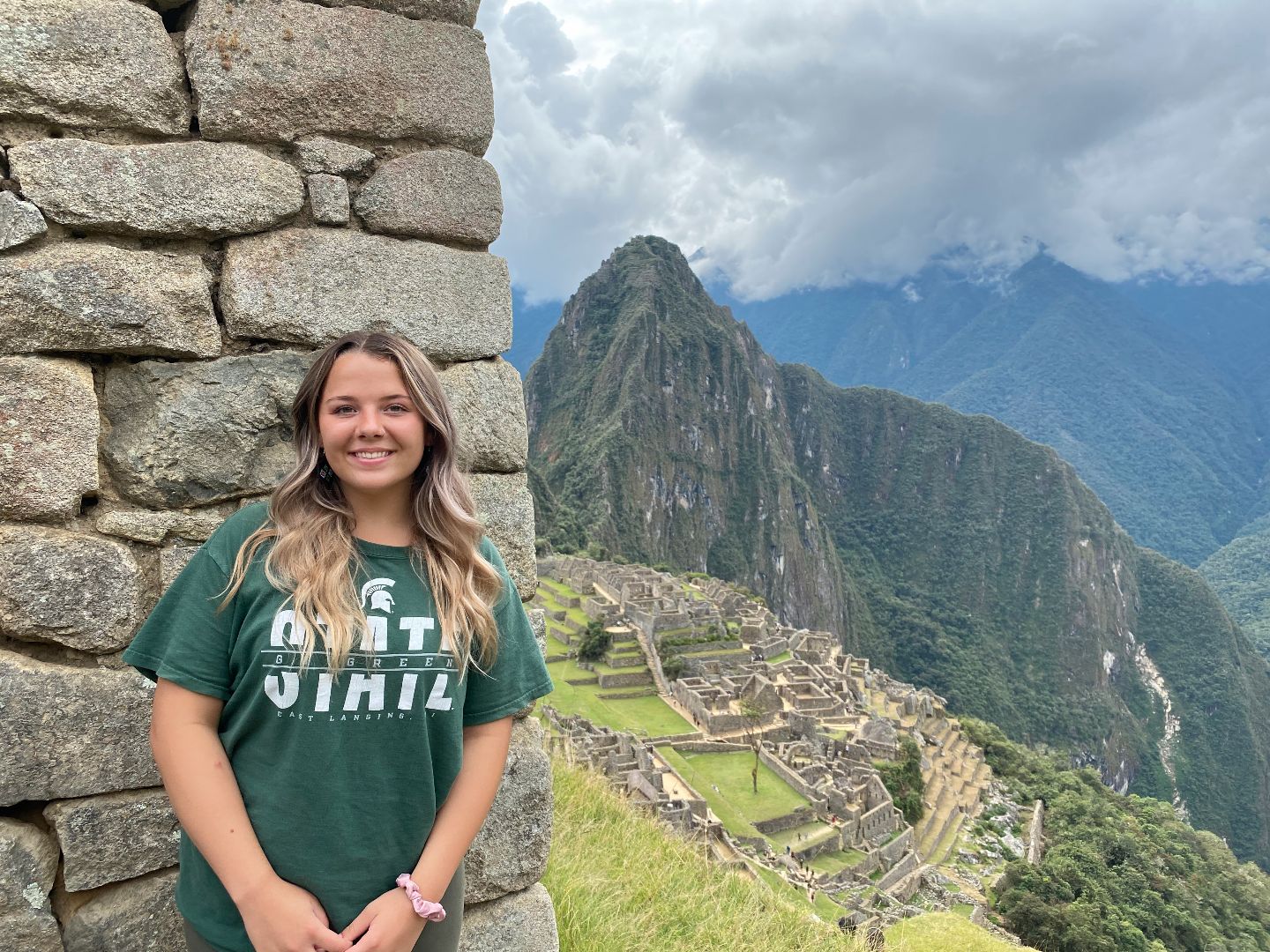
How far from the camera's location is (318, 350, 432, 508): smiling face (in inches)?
57.8

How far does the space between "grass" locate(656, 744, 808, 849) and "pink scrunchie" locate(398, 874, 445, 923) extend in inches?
574

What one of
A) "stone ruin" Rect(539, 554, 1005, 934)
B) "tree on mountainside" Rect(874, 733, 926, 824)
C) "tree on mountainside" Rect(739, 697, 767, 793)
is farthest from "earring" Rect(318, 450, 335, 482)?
"tree on mountainside" Rect(874, 733, 926, 824)

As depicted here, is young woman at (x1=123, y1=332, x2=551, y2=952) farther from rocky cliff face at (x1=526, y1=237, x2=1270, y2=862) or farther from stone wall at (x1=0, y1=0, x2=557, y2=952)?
rocky cliff face at (x1=526, y1=237, x2=1270, y2=862)

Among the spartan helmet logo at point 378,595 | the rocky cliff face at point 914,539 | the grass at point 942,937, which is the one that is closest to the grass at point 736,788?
the grass at point 942,937

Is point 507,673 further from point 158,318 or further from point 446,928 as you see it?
point 158,318

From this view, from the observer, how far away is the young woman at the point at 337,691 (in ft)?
4.29

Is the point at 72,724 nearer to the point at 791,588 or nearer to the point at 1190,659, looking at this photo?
the point at 791,588

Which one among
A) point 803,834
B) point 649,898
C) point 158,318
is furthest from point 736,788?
point 158,318

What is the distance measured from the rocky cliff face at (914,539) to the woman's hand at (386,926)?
200 feet

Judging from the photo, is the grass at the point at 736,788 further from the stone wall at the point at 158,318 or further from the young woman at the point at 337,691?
the young woman at the point at 337,691

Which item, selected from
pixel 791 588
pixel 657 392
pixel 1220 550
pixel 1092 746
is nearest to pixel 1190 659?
pixel 1092 746

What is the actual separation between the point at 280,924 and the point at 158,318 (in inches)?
51.6

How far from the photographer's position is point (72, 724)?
5.44ft

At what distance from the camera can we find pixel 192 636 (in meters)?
1.31
